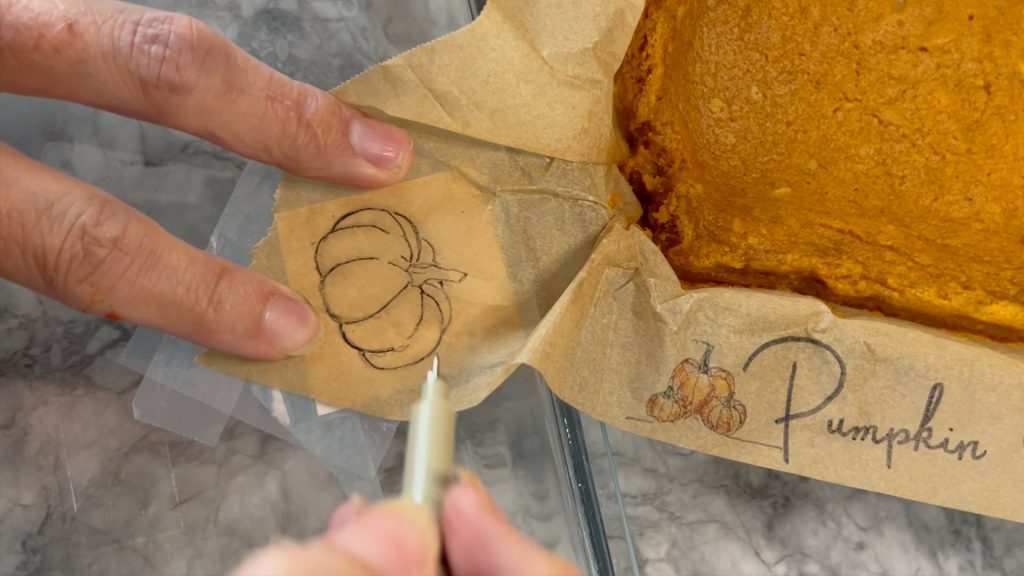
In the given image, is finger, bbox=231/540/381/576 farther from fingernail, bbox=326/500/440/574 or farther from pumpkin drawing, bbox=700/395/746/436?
pumpkin drawing, bbox=700/395/746/436

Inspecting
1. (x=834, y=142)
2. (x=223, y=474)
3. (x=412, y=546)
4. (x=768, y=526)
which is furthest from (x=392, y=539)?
(x=834, y=142)

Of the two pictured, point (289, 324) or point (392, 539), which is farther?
point (289, 324)

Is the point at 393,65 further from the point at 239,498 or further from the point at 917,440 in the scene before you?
the point at 917,440

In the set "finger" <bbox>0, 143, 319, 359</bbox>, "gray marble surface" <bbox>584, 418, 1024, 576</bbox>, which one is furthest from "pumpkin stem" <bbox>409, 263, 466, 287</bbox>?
"gray marble surface" <bbox>584, 418, 1024, 576</bbox>

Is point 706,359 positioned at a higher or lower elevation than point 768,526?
higher

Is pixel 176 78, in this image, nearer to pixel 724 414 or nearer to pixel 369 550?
pixel 369 550

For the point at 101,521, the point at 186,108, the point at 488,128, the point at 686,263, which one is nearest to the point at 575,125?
the point at 488,128

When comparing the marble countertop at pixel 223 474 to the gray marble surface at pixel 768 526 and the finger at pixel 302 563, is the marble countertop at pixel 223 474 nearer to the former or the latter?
the gray marble surface at pixel 768 526
